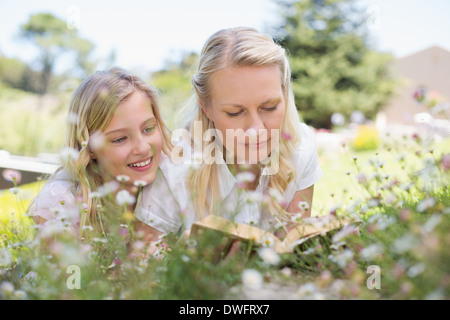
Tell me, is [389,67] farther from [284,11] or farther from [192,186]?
[192,186]

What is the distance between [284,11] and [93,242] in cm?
1761

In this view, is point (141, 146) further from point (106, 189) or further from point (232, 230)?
point (232, 230)

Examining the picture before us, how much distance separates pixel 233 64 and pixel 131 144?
0.69 m

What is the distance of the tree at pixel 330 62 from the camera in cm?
1664

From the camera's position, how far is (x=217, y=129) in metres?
2.35

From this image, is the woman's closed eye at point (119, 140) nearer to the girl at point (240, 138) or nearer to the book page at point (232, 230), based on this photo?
the girl at point (240, 138)

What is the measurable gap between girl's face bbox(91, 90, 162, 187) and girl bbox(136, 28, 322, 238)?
0.52 feet

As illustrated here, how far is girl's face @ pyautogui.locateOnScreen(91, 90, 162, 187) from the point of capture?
7.52ft

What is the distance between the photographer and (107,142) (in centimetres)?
233

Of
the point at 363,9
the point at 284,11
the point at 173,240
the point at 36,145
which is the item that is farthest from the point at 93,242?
the point at 363,9

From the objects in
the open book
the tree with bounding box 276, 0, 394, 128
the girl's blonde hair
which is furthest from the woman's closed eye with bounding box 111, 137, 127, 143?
the tree with bounding box 276, 0, 394, 128

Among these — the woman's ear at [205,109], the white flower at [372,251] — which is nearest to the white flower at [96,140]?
the woman's ear at [205,109]

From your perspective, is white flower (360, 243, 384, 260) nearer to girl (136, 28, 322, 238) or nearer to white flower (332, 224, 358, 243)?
white flower (332, 224, 358, 243)

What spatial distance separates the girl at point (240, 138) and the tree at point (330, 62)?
14.1m
